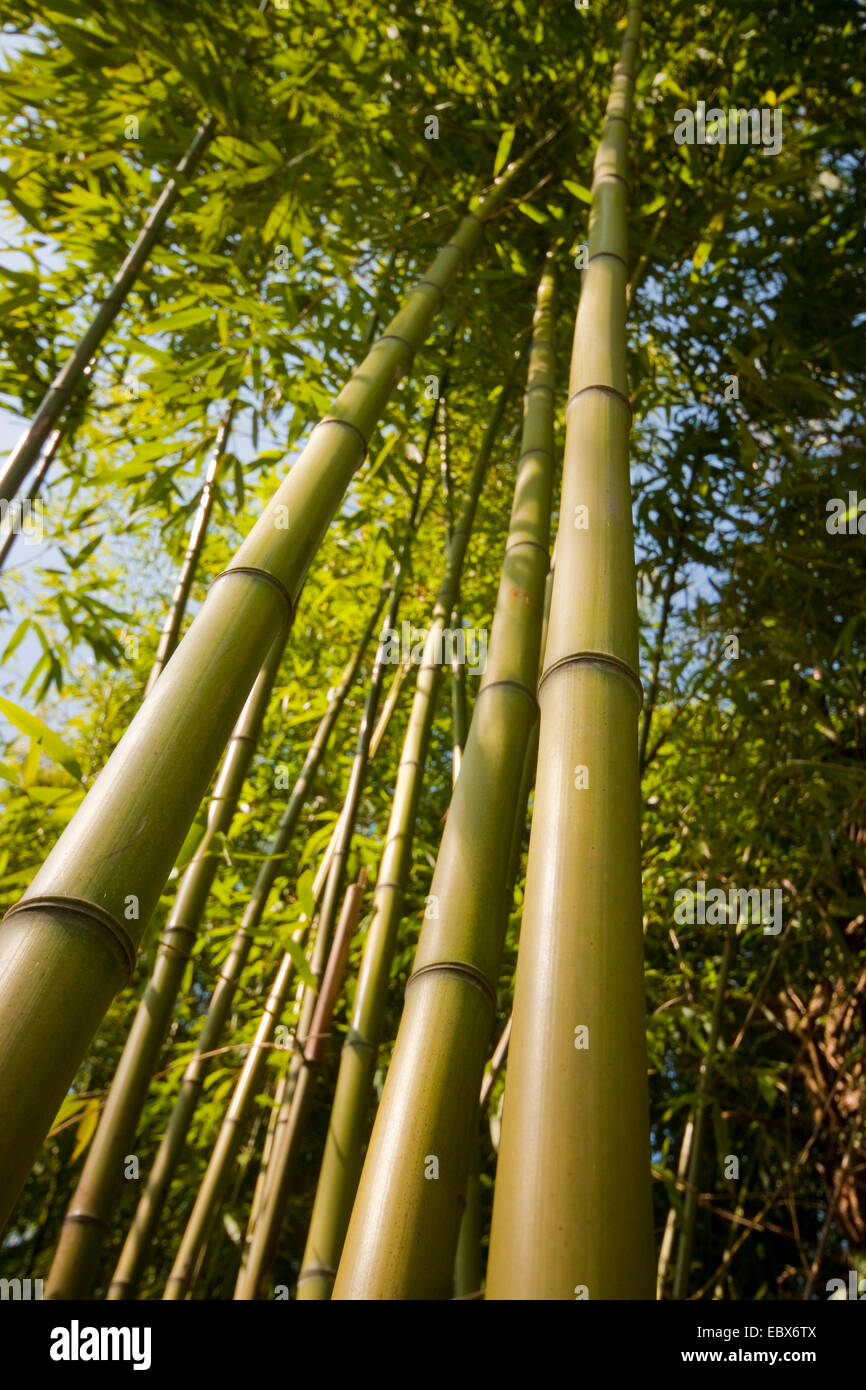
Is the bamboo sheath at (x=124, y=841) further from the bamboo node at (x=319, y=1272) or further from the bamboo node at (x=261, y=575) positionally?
the bamboo node at (x=319, y=1272)

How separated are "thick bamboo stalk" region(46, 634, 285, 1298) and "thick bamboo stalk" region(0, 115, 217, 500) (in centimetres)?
52

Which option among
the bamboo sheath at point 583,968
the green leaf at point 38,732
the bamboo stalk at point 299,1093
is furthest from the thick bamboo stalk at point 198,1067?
the bamboo sheath at point 583,968

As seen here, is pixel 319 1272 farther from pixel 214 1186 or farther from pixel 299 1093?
pixel 214 1186

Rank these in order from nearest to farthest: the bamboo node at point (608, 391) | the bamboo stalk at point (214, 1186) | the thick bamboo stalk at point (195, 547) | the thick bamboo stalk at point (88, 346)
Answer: the bamboo node at point (608, 391) < the thick bamboo stalk at point (88, 346) < the bamboo stalk at point (214, 1186) < the thick bamboo stalk at point (195, 547)

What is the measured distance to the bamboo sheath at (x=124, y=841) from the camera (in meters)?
0.66

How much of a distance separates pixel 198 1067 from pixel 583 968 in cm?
141

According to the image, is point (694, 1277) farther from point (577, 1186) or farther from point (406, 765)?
point (577, 1186)

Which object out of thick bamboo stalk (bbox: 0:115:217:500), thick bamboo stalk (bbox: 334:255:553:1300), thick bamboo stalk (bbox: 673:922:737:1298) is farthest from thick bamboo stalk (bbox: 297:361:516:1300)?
thick bamboo stalk (bbox: 673:922:737:1298)

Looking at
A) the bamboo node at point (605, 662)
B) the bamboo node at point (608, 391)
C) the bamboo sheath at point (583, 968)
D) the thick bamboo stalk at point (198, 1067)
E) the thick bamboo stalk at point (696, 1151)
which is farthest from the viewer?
the thick bamboo stalk at point (696, 1151)

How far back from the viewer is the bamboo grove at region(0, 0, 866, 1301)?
0.79m

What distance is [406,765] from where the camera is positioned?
1897 mm

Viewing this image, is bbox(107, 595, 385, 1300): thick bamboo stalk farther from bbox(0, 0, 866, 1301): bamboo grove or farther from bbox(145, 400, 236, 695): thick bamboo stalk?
bbox(145, 400, 236, 695): thick bamboo stalk

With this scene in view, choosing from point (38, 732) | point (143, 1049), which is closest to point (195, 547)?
point (38, 732)
